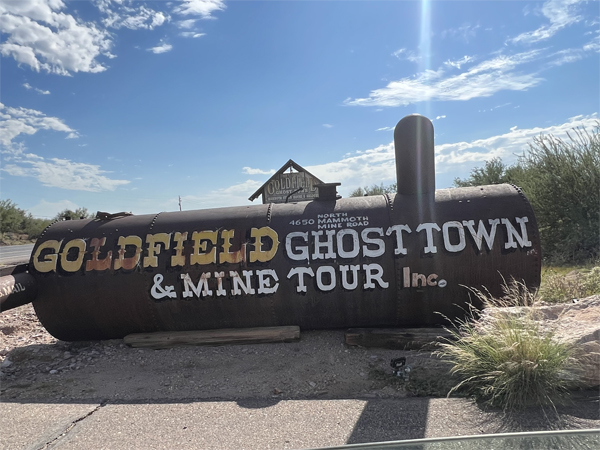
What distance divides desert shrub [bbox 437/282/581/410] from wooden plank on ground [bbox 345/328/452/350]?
890mm

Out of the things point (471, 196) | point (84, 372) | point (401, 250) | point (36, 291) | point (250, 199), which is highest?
point (250, 199)

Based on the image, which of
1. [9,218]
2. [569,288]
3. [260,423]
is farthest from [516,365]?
[9,218]

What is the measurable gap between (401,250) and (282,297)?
1.74 metres

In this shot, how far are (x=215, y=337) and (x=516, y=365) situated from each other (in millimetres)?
3738

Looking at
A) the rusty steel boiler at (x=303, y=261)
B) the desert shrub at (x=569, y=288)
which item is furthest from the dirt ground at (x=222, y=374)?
the desert shrub at (x=569, y=288)

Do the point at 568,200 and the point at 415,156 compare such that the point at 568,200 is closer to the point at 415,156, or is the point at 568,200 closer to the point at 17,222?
the point at 415,156

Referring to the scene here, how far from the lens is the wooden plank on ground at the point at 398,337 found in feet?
16.8

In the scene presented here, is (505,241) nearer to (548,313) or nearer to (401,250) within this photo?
(548,313)

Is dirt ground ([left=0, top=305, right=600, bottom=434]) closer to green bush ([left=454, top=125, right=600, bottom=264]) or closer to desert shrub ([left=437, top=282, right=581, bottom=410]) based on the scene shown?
desert shrub ([left=437, top=282, right=581, bottom=410])

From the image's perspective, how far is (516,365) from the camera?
12.0ft

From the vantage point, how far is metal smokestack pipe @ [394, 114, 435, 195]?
5.73 m

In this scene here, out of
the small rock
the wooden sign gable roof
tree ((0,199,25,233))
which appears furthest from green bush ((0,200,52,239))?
the small rock

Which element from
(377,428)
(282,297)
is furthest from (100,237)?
(377,428)

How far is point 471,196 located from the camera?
5484mm
